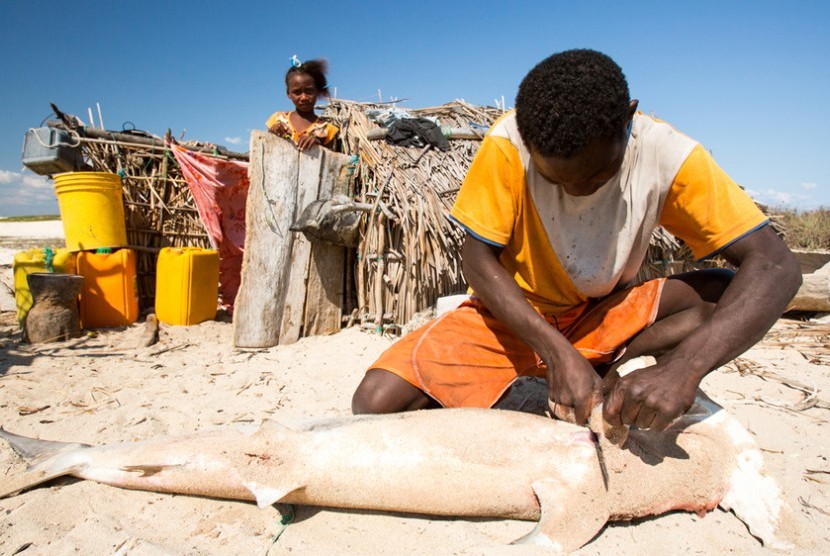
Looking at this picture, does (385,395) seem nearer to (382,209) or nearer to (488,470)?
(488,470)

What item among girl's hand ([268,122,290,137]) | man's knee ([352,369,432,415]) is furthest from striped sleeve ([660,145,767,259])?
girl's hand ([268,122,290,137])

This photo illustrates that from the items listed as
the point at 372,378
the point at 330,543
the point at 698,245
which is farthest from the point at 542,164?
the point at 330,543

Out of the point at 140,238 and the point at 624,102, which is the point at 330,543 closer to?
the point at 624,102

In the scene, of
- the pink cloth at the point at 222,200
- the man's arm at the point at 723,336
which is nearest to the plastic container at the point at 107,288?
the pink cloth at the point at 222,200

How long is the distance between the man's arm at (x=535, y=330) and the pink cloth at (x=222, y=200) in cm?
388

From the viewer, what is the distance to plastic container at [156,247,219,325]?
15.6ft

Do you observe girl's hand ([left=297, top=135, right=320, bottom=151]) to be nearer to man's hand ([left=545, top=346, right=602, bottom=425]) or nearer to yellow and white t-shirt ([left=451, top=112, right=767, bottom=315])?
yellow and white t-shirt ([left=451, top=112, right=767, bottom=315])

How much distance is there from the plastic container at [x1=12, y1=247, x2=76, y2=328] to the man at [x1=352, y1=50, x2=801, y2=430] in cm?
368

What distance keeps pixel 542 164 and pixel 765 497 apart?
1.36 meters

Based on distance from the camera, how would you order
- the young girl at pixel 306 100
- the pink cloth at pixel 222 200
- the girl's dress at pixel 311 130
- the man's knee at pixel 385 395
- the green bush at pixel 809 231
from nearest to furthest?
the man's knee at pixel 385 395 → the girl's dress at pixel 311 130 → the young girl at pixel 306 100 → the pink cloth at pixel 222 200 → the green bush at pixel 809 231

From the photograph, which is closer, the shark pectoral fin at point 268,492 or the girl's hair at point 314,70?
the shark pectoral fin at point 268,492

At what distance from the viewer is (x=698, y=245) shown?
2.01 m

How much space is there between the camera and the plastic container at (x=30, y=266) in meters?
4.27

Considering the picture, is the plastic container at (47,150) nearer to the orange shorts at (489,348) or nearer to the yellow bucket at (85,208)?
the yellow bucket at (85,208)
